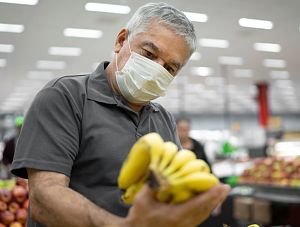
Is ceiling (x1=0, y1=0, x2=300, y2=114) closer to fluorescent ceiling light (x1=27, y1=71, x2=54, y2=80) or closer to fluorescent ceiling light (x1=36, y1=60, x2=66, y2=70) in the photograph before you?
fluorescent ceiling light (x1=27, y1=71, x2=54, y2=80)

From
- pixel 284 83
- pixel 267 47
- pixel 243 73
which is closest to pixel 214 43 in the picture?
pixel 267 47

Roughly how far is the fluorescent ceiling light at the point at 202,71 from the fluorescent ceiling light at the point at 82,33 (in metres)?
5.08

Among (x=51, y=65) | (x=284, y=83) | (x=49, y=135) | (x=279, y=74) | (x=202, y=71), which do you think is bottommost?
(x=284, y=83)

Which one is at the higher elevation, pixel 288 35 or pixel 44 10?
pixel 44 10

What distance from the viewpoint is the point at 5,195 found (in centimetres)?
291

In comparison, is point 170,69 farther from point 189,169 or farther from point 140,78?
point 189,169

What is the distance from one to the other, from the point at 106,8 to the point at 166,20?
6191 millimetres

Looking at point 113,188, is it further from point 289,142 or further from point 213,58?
point 289,142

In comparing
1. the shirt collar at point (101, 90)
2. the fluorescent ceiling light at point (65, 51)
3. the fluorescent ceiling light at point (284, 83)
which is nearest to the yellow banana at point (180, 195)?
the shirt collar at point (101, 90)

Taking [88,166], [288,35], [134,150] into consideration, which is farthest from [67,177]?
[288,35]

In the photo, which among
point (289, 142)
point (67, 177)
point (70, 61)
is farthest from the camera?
point (289, 142)

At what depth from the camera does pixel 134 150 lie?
2.86 feet

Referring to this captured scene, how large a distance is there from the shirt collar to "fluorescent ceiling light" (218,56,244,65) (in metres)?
10.6

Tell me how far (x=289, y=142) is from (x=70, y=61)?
29.0ft
